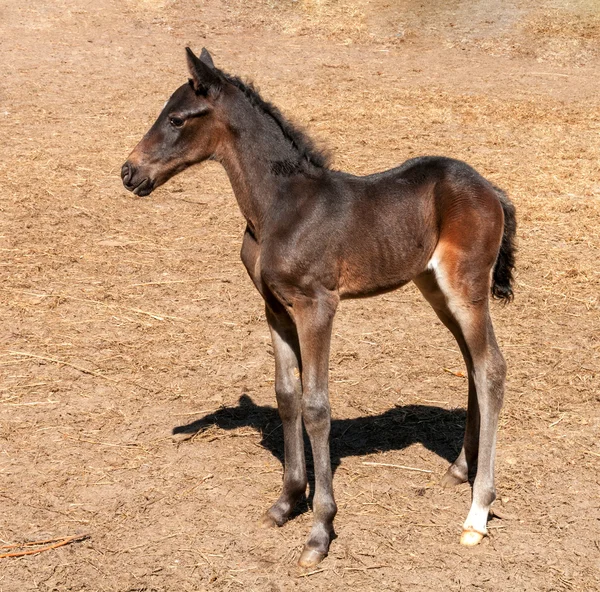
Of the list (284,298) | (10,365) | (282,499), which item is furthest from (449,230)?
(10,365)

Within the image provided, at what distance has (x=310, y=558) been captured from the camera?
13.9 feet

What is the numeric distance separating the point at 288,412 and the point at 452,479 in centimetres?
103

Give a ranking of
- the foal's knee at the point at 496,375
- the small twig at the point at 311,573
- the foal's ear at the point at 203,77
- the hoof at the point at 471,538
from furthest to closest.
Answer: the foal's knee at the point at 496,375 → the hoof at the point at 471,538 → the foal's ear at the point at 203,77 → the small twig at the point at 311,573

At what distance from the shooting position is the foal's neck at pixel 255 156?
4391 millimetres

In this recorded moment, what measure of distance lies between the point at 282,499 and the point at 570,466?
1692mm

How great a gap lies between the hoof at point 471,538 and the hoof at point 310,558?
71cm

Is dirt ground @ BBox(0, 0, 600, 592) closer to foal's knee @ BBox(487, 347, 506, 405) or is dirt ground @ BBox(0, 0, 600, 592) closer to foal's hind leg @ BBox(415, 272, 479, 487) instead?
foal's hind leg @ BBox(415, 272, 479, 487)

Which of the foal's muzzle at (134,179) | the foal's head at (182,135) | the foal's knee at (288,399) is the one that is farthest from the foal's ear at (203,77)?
the foal's knee at (288,399)

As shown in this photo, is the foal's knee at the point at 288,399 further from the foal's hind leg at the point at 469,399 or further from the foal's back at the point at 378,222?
the foal's hind leg at the point at 469,399

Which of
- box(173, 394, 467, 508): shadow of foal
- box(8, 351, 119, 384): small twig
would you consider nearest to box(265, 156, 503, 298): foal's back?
box(173, 394, 467, 508): shadow of foal

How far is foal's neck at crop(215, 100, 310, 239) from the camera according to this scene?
14.4 feet

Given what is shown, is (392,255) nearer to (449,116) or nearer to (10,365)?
(10,365)

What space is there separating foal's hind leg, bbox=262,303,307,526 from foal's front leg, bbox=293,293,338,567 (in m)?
0.29

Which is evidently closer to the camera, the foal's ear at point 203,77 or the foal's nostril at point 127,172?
the foal's ear at point 203,77
